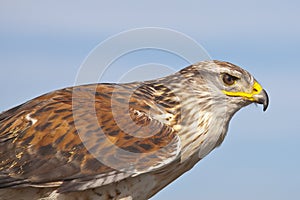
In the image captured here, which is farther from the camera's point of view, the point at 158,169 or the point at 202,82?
the point at 202,82

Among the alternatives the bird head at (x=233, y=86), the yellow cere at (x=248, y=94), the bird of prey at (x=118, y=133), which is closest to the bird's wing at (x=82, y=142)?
the bird of prey at (x=118, y=133)

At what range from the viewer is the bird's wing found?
35.0 feet

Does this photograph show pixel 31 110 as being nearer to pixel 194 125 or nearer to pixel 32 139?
pixel 32 139

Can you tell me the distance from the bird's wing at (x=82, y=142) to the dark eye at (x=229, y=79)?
119 centimetres

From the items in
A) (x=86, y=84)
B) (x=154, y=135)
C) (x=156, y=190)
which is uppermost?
(x=86, y=84)

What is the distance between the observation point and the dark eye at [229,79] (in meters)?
11.9

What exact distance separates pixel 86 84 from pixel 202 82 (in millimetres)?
1750

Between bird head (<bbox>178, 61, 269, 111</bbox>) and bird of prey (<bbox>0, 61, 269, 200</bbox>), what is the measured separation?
0.01 metres

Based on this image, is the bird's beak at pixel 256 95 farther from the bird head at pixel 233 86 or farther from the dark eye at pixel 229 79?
the dark eye at pixel 229 79

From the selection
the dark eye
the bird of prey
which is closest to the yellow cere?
the bird of prey

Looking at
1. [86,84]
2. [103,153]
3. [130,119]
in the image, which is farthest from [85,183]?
[86,84]

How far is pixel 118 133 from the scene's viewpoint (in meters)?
11.1

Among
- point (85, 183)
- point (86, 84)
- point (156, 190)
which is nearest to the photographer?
point (85, 183)

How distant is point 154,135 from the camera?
11078mm
